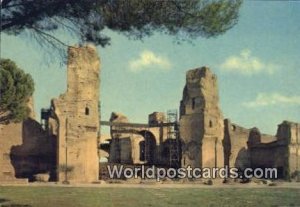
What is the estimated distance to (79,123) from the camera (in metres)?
24.8

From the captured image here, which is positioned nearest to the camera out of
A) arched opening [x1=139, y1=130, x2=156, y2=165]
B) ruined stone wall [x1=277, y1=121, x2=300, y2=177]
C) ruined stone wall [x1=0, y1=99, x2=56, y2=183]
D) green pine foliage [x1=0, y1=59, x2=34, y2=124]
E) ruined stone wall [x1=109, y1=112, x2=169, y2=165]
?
green pine foliage [x1=0, y1=59, x2=34, y2=124]

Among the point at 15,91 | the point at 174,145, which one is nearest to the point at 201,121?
the point at 174,145

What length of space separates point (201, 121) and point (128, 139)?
18.6 feet

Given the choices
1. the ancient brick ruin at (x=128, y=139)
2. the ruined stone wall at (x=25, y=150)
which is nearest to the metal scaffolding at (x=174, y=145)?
the ancient brick ruin at (x=128, y=139)

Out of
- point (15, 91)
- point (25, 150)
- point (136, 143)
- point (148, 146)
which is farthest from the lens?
point (136, 143)

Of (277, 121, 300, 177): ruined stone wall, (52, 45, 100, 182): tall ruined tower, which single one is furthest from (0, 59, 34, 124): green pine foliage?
(277, 121, 300, 177): ruined stone wall

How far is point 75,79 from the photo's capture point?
80.4 feet

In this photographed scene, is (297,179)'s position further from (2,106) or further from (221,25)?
(221,25)

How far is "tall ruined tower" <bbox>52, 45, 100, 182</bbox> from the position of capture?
2422 centimetres

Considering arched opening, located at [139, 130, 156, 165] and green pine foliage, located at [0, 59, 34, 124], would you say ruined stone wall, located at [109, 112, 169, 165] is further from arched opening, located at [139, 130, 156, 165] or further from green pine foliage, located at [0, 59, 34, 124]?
green pine foliage, located at [0, 59, 34, 124]

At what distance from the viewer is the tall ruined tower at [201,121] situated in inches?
1139

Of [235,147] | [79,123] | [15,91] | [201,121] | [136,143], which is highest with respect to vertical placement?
[15,91]

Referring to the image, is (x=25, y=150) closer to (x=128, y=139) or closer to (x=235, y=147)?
(x=128, y=139)

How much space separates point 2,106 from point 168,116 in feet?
43.9
